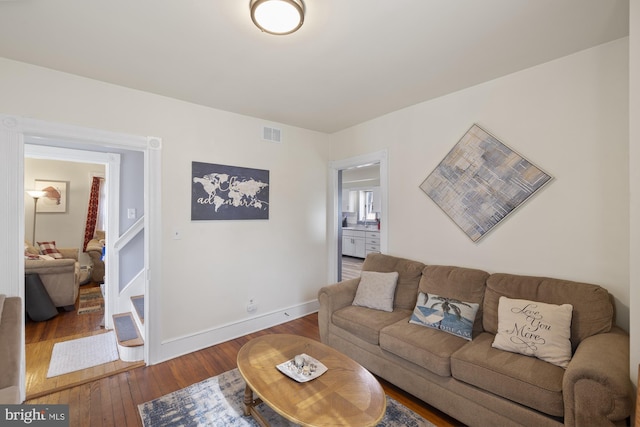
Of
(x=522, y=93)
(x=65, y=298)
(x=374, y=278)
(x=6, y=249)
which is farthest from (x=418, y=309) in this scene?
(x=65, y=298)

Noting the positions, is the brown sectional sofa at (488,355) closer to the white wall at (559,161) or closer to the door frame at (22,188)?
the white wall at (559,161)

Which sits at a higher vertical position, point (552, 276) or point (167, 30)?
point (167, 30)

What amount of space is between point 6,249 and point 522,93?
407 centimetres

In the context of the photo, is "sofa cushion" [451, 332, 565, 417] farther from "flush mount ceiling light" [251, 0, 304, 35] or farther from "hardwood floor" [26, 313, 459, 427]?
"flush mount ceiling light" [251, 0, 304, 35]

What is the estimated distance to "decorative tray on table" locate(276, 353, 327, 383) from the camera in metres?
1.61

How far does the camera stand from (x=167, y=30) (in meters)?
1.73

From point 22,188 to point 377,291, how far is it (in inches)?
118

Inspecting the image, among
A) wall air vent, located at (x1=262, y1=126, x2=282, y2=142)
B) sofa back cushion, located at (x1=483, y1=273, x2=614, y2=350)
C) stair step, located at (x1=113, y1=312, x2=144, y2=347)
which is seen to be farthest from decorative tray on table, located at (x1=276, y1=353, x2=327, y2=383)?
wall air vent, located at (x1=262, y1=126, x2=282, y2=142)

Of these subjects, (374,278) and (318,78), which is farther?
(374,278)

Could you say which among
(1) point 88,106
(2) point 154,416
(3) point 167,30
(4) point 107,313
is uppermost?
(3) point 167,30

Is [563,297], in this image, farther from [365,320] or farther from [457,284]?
[365,320]

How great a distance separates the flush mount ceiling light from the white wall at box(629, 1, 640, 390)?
5.25 feet

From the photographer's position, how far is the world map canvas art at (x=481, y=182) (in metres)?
2.24

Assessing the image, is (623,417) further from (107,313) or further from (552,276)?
(107,313)
